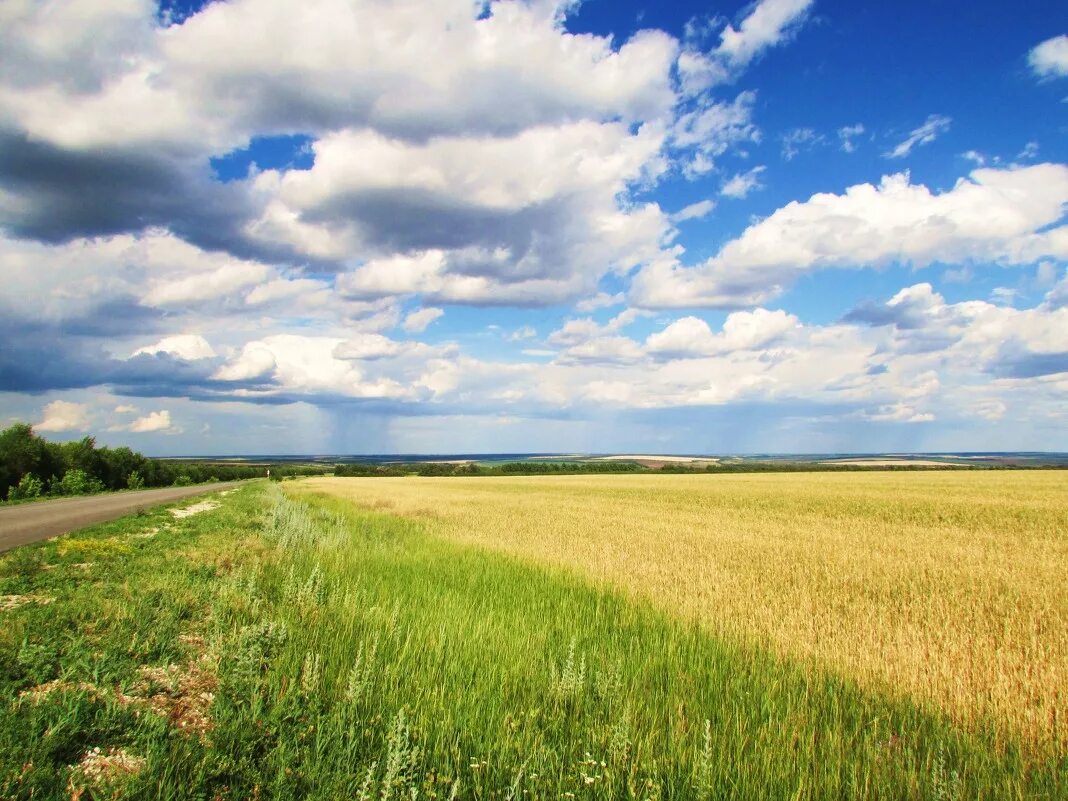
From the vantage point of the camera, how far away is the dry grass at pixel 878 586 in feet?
17.1

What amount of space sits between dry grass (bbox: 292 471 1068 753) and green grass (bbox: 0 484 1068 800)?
2.25 ft

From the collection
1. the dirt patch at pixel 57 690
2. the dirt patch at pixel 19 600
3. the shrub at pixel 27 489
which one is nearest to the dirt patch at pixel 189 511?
the dirt patch at pixel 19 600

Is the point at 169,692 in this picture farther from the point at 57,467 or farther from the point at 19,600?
the point at 57,467

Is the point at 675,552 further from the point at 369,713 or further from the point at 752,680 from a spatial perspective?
the point at 369,713

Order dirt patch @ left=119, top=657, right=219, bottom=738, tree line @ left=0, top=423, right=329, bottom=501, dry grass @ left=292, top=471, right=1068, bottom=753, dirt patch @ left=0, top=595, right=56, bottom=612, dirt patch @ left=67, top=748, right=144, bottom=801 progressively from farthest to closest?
tree line @ left=0, top=423, right=329, bottom=501 < dirt patch @ left=0, top=595, right=56, bottom=612 < dry grass @ left=292, top=471, right=1068, bottom=753 < dirt patch @ left=119, top=657, right=219, bottom=738 < dirt patch @ left=67, top=748, right=144, bottom=801

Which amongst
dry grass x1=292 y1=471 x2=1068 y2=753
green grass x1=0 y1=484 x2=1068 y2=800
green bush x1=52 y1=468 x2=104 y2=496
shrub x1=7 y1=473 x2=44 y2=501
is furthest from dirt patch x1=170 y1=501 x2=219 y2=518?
green bush x1=52 y1=468 x2=104 y2=496

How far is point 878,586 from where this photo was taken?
→ 9539 mm

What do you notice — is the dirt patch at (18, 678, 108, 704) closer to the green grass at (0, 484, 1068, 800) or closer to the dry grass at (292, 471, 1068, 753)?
the green grass at (0, 484, 1068, 800)

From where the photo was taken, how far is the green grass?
3.25 m

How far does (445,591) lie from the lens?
8414 millimetres

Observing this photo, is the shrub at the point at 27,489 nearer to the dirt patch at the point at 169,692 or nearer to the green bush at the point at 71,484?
the green bush at the point at 71,484

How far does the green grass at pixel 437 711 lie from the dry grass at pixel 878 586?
686mm

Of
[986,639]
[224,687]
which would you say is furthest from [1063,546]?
[224,687]

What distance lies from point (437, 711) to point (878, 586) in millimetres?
8565
